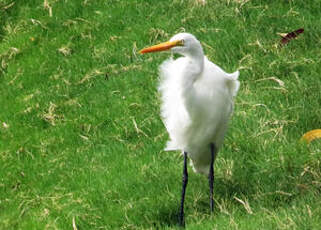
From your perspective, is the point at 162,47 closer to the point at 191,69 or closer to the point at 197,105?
the point at 191,69

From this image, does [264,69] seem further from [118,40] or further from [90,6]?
[90,6]

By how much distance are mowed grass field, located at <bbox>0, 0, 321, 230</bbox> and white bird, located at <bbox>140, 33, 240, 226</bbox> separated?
0.35 metres

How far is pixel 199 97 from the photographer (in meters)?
5.90

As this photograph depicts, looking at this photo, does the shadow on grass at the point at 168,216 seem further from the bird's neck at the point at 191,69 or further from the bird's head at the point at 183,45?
the bird's head at the point at 183,45

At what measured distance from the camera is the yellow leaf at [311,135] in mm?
6219

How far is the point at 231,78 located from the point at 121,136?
1910 mm

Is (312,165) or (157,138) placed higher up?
(312,165)

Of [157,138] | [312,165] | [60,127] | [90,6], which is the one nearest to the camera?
[312,165]

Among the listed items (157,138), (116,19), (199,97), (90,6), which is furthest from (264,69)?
(90,6)

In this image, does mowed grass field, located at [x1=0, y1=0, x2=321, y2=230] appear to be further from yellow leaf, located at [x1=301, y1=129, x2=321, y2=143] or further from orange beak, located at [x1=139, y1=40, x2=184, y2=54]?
orange beak, located at [x1=139, y1=40, x2=184, y2=54]

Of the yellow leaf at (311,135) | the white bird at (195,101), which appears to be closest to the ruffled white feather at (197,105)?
the white bird at (195,101)

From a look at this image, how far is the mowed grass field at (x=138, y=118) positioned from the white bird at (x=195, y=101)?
1.14ft

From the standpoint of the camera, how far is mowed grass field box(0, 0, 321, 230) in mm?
6094

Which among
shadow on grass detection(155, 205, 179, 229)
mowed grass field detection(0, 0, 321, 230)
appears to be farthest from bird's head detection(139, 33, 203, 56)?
shadow on grass detection(155, 205, 179, 229)
